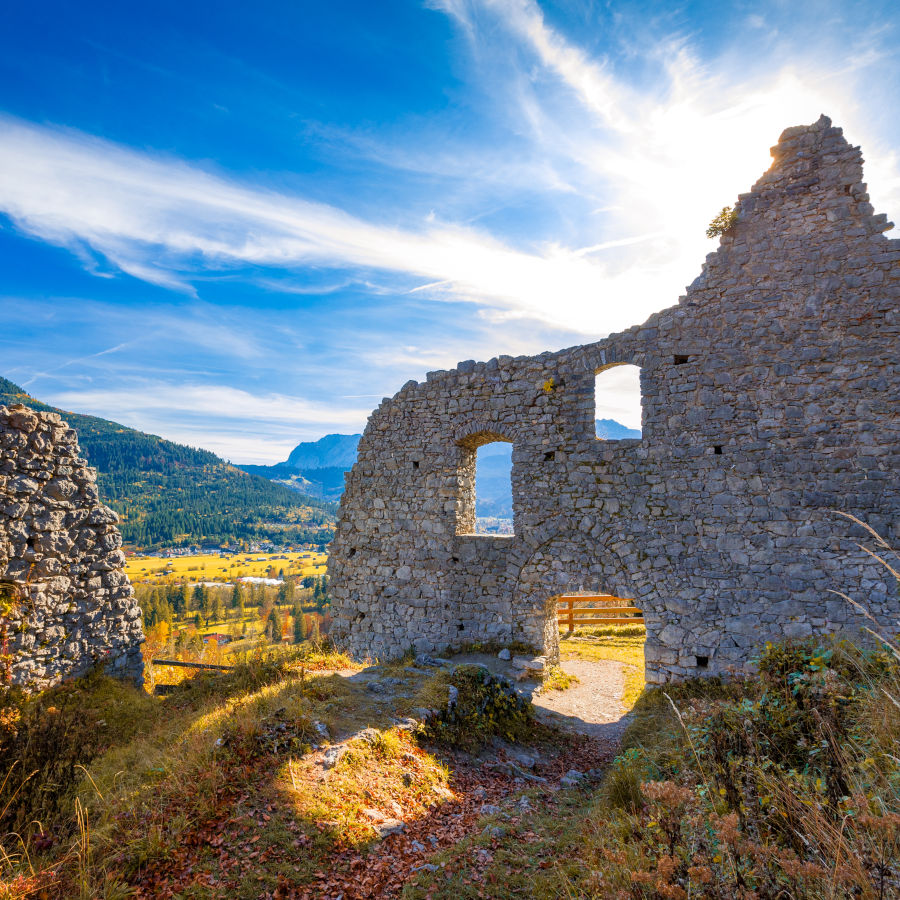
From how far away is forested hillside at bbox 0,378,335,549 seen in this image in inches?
5251

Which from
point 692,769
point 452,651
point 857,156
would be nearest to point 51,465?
point 452,651

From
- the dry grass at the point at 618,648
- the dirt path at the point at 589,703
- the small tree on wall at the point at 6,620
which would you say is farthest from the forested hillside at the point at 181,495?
the small tree on wall at the point at 6,620

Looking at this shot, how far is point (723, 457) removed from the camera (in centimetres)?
893

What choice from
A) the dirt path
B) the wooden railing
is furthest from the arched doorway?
the wooden railing

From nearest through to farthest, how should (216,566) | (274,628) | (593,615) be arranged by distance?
(593,615) → (274,628) → (216,566)

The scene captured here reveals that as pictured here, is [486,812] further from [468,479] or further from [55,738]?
[468,479]

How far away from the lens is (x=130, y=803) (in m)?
4.29

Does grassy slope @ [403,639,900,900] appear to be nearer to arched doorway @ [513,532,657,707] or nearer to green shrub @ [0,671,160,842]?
green shrub @ [0,671,160,842]

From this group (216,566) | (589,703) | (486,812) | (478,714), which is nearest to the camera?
(486,812)

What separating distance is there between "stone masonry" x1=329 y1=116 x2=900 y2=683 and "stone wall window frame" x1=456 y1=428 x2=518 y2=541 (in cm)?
11

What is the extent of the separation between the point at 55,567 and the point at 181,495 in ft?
536

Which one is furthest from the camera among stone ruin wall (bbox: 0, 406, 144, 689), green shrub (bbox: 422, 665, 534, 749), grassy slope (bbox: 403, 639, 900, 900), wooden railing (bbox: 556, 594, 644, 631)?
wooden railing (bbox: 556, 594, 644, 631)

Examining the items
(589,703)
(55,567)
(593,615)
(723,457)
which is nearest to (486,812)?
(589,703)

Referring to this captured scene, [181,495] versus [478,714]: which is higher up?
[478,714]
